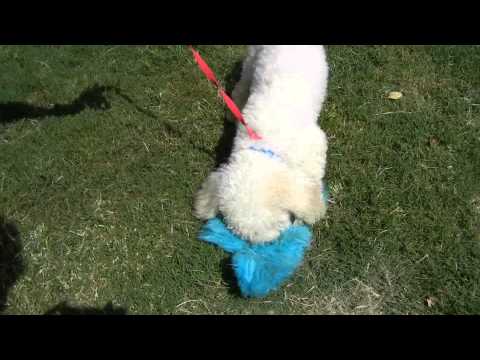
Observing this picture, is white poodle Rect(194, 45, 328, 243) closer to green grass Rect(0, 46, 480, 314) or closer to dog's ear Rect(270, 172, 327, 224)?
dog's ear Rect(270, 172, 327, 224)

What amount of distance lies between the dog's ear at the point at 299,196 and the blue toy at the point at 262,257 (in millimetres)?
202

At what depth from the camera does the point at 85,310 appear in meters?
3.06

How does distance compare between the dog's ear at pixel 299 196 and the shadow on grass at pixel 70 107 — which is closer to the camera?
the dog's ear at pixel 299 196

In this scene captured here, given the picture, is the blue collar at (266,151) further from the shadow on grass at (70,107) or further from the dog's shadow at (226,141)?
the shadow on grass at (70,107)

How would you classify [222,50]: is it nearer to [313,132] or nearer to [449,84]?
[313,132]

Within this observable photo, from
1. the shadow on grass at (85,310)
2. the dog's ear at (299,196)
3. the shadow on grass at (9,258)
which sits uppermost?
the dog's ear at (299,196)

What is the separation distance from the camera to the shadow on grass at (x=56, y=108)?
395 cm

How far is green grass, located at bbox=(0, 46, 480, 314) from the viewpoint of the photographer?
299 centimetres

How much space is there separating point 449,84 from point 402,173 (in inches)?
46.6

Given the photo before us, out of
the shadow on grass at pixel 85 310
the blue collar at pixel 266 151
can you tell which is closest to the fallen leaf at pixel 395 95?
the blue collar at pixel 266 151

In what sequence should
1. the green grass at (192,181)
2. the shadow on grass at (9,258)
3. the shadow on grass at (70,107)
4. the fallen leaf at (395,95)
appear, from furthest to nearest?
the shadow on grass at (70,107) < the fallen leaf at (395,95) < the shadow on grass at (9,258) < the green grass at (192,181)

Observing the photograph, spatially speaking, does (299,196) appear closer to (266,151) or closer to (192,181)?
(266,151)
